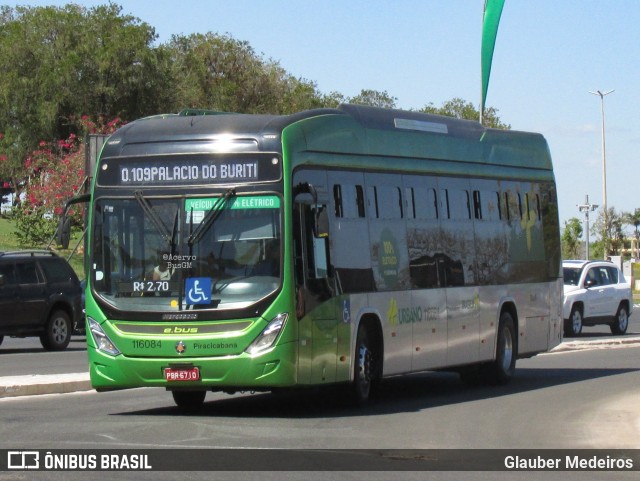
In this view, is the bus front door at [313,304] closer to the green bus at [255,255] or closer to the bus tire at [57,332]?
the green bus at [255,255]

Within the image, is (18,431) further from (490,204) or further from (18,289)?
(18,289)

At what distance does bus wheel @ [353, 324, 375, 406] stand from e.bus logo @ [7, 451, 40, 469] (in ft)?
17.0

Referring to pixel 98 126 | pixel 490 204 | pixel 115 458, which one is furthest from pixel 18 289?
pixel 98 126

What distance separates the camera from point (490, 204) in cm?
2009

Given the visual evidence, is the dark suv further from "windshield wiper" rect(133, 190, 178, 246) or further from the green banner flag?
"windshield wiper" rect(133, 190, 178, 246)

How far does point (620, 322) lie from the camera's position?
36156 millimetres

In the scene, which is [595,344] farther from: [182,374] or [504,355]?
[182,374]

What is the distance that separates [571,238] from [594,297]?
6626 centimetres

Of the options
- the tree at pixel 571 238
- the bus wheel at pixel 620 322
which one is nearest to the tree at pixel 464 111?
the tree at pixel 571 238

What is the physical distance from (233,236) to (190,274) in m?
0.61

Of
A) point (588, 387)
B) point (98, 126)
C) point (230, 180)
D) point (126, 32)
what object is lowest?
point (588, 387)

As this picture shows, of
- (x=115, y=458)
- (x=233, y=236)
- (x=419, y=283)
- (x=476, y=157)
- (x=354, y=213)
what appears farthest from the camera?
(x=476, y=157)

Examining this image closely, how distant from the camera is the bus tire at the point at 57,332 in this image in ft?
92.5

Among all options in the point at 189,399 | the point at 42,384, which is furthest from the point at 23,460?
the point at 42,384
